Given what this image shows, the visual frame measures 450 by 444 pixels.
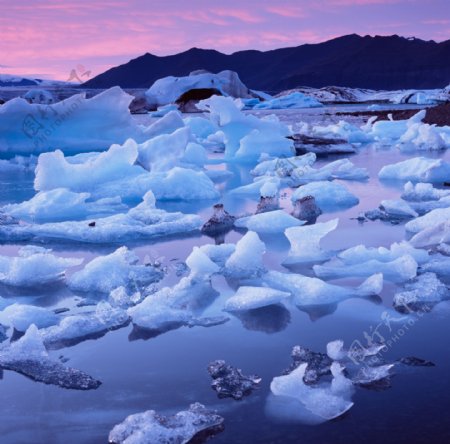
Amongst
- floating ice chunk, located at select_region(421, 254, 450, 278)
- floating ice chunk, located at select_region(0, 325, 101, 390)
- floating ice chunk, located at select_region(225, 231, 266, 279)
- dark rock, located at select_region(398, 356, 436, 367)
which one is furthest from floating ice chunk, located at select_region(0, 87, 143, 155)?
dark rock, located at select_region(398, 356, 436, 367)

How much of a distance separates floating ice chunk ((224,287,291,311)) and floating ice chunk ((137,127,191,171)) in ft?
16.5

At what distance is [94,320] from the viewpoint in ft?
8.27

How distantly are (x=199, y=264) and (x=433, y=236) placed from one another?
1545 millimetres

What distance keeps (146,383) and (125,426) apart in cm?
31

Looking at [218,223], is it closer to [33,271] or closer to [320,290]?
[33,271]

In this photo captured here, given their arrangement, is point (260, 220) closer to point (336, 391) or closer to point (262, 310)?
point (262, 310)

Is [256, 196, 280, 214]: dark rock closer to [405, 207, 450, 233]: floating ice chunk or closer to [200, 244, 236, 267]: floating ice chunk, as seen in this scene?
[405, 207, 450, 233]: floating ice chunk

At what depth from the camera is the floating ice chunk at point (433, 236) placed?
3771 mm

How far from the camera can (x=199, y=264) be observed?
10.3ft

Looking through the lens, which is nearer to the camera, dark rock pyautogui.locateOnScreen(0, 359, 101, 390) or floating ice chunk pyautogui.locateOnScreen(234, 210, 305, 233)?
dark rock pyautogui.locateOnScreen(0, 359, 101, 390)

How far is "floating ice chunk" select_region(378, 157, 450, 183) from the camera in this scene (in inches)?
268

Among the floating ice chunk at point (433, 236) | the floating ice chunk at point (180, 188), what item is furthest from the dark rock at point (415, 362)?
the floating ice chunk at point (180, 188)

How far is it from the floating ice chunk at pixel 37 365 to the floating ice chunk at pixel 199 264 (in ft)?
3.25

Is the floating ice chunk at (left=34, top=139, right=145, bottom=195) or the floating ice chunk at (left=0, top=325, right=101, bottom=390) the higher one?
the floating ice chunk at (left=34, top=139, right=145, bottom=195)
